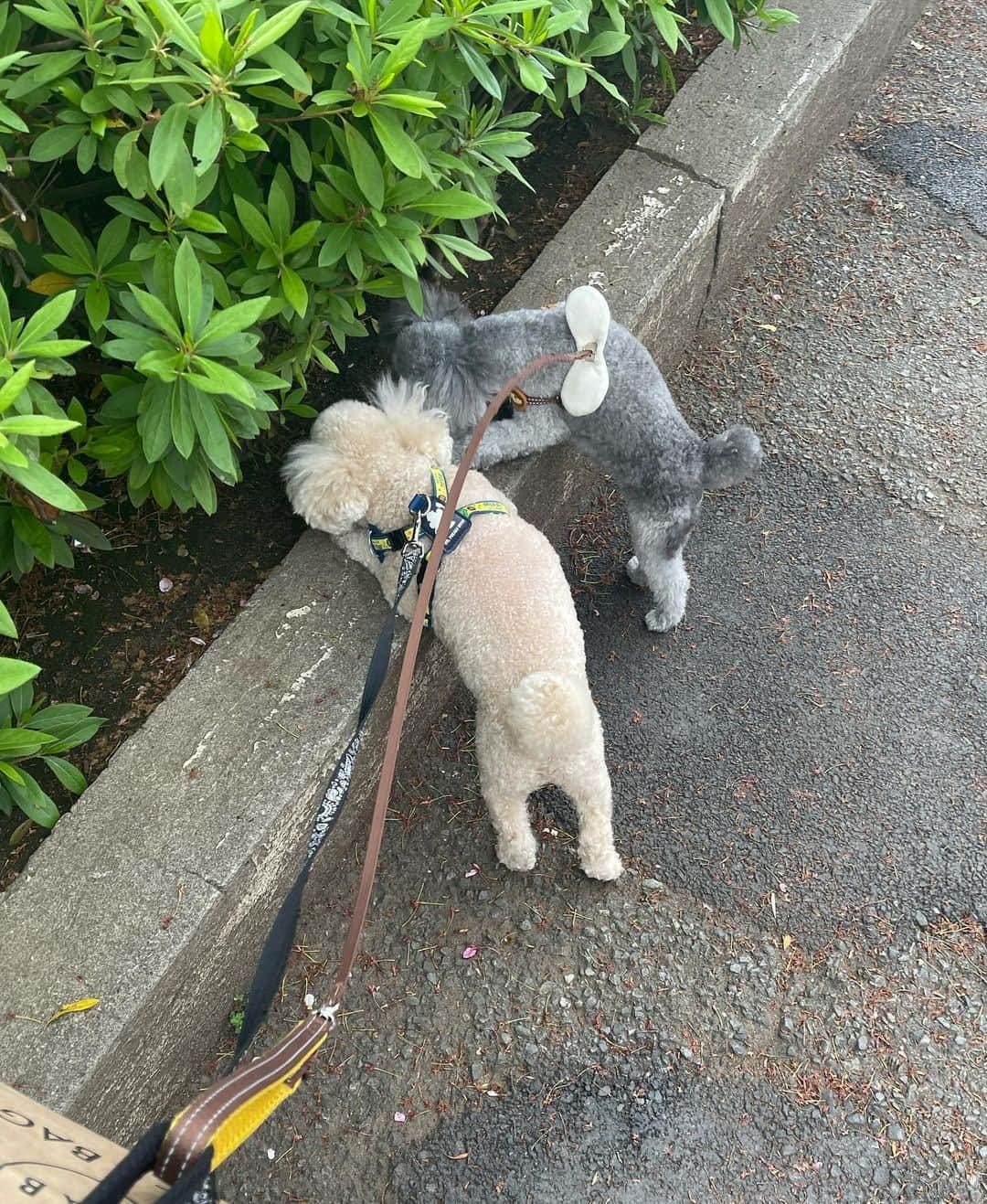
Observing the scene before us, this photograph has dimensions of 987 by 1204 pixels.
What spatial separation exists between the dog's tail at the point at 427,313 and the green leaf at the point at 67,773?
147 cm

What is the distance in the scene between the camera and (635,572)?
311cm

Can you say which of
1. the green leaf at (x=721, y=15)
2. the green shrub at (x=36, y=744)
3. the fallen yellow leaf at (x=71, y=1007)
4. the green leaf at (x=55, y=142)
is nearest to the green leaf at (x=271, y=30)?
the green leaf at (x=55, y=142)

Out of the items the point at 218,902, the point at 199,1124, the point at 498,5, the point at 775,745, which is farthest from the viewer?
the point at 775,745

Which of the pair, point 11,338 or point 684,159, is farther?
point 684,159

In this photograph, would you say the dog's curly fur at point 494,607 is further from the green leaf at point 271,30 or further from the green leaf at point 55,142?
the green leaf at point 271,30

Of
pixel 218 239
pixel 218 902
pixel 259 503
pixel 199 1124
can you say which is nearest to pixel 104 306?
pixel 218 239

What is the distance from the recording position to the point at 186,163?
68.1 inches

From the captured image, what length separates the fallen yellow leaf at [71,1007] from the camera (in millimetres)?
1941

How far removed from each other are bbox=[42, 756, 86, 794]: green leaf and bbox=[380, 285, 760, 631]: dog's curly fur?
53.5 inches

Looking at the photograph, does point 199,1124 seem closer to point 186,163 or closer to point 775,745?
point 186,163

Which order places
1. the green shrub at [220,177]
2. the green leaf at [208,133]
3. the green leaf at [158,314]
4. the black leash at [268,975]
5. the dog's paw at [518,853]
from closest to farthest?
1. the black leash at [268,975]
2. the green leaf at [208,133]
3. the green shrub at [220,177]
4. the green leaf at [158,314]
5. the dog's paw at [518,853]

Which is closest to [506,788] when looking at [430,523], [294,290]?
[430,523]

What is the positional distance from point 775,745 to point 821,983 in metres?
0.69

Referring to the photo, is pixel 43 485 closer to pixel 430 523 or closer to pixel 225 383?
pixel 225 383
